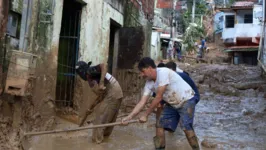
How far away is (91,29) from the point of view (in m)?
7.71

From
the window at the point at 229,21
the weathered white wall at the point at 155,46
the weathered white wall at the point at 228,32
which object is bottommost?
the weathered white wall at the point at 155,46

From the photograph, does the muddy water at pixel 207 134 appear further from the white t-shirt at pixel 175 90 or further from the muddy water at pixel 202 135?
the white t-shirt at pixel 175 90

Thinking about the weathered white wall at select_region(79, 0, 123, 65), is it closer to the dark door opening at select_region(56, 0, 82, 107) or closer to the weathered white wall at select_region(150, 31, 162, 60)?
the dark door opening at select_region(56, 0, 82, 107)

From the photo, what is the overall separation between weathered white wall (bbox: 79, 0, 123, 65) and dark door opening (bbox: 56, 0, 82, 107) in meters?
0.21

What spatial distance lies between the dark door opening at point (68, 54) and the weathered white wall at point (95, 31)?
0.21 meters

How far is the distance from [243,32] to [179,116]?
88.7 ft

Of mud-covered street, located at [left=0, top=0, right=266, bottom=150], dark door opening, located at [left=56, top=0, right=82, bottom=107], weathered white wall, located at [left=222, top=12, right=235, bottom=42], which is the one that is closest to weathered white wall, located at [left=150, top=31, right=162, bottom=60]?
weathered white wall, located at [left=222, top=12, right=235, bottom=42]

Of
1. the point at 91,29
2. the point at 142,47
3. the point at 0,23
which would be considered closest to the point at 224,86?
the point at 142,47

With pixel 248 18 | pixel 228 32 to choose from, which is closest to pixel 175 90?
pixel 228 32

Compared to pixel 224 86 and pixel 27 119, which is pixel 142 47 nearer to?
pixel 27 119

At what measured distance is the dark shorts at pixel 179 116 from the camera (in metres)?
4.62

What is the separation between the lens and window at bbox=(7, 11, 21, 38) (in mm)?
5562

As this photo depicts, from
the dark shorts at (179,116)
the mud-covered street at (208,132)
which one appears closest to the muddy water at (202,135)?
the mud-covered street at (208,132)

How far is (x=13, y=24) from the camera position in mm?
5680
